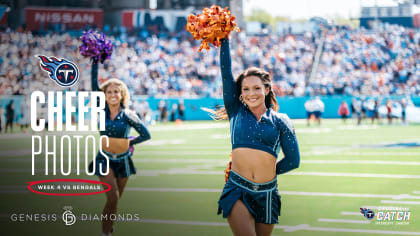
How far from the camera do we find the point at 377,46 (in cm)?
3556

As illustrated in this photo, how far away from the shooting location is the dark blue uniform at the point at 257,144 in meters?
3.95

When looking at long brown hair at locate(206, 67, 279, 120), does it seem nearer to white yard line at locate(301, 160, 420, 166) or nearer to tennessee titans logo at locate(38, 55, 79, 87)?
tennessee titans logo at locate(38, 55, 79, 87)

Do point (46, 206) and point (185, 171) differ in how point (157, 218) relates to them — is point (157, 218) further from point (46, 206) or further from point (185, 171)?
point (185, 171)

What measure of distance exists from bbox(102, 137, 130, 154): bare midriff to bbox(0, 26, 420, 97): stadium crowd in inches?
891

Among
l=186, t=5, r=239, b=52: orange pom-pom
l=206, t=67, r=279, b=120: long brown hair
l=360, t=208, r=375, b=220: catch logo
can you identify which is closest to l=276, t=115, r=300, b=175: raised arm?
l=206, t=67, r=279, b=120: long brown hair

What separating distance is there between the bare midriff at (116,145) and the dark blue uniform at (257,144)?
2410 mm

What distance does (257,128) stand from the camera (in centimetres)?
394

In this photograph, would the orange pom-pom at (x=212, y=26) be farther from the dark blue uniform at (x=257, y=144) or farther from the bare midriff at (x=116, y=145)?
the bare midriff at (x=116, y=145)

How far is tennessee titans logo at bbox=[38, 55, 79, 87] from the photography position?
6.89m

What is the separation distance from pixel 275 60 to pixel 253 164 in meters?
31.5

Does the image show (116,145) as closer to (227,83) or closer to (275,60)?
(227,83)

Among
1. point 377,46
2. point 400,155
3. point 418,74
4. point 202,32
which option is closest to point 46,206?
point 202,32

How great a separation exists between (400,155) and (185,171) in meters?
5.08

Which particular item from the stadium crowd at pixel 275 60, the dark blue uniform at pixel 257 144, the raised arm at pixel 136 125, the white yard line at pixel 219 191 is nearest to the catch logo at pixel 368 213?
the white yard line at pixel 219 191
